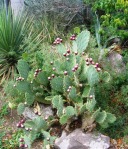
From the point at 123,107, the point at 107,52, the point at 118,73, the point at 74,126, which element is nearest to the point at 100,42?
the point at 107,52

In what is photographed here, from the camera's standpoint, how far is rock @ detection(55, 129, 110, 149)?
4.73 meters

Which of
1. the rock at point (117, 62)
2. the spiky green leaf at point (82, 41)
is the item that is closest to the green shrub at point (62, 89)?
the spiky green leaf at point (82, 41)

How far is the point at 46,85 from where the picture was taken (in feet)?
18.2

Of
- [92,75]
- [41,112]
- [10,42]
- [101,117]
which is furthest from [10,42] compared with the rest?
[101,117]

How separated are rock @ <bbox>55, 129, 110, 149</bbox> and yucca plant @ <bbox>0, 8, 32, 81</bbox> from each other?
2.16 m

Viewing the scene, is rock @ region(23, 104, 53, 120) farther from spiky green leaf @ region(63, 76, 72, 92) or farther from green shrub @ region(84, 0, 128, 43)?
green shrub @ region(84, 0, 128, 43)

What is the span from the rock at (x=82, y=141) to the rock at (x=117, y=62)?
1529 millimetres

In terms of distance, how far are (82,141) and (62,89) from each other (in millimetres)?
870

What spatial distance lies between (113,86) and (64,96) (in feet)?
3.02

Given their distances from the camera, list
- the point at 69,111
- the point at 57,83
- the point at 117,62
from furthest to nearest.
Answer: the point at 117,62, the point at 57,83, the point at 69,111

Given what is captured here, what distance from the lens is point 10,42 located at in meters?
6.90

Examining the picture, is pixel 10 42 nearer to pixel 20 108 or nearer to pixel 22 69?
pixel 22 69

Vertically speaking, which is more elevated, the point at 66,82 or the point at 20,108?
the point at 66,82

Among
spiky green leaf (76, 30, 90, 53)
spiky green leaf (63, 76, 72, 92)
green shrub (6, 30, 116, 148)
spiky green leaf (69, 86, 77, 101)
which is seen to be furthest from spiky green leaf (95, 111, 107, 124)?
spiky green leaf (76, 30, 90, 53)
